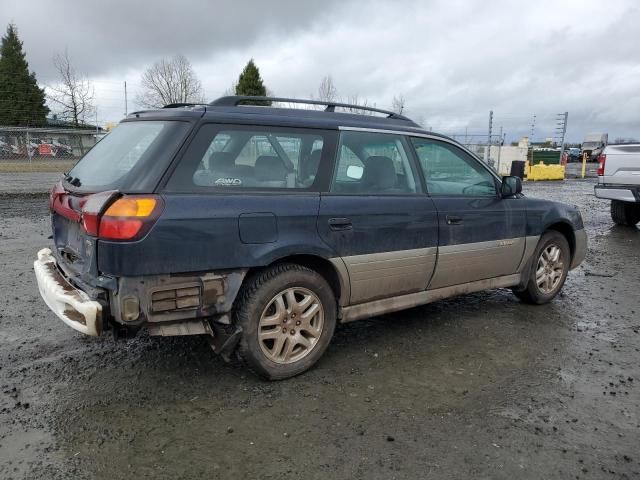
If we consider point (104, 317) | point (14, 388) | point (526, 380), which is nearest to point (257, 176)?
point (104, 317)

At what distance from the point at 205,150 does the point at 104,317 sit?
1140mm

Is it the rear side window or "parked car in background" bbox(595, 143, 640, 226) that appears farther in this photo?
"parked car in background" bbox(595, 143, 640, 226)

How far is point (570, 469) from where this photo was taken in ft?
8.34

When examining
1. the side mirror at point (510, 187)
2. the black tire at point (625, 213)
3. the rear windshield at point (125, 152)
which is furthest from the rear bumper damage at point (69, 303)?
the black tire at point (625, 213)

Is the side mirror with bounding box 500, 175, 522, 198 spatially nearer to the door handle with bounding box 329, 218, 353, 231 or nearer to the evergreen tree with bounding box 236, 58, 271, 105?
the door handle with bounding box 329, 218, 353, 231

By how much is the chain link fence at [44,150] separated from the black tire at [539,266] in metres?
18.7

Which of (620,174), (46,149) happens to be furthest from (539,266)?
(46,149)

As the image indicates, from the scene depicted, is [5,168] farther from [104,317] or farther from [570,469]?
[570,469]

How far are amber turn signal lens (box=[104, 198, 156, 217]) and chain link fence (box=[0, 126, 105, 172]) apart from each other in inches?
743

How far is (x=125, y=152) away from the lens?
331 centimetres

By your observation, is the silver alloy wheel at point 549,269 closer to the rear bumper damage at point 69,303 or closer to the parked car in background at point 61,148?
the rear bumper damage at point 69,303

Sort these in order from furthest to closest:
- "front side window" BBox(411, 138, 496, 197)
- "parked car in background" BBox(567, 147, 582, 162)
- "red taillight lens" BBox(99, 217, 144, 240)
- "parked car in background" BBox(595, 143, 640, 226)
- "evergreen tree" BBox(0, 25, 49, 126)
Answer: "parked car in background" BBox(567, 147, 582, 162) < "evergreen tree" BBox(0, 25, 49, 126) < "parked car in background" BBox(595, 143, 640, 226) < "front side window" BBox(411, 138, 496, 197) < "red taillight lens" BBox(99, 217, 144, 240)

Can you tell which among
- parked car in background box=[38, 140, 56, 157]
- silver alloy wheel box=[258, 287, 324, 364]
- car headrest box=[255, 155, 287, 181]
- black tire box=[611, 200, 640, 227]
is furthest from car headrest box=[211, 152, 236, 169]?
parked car in background box=[38, 140, 56, 157]

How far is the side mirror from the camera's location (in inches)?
179
